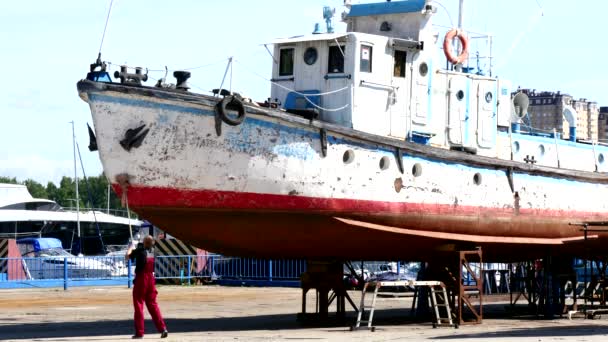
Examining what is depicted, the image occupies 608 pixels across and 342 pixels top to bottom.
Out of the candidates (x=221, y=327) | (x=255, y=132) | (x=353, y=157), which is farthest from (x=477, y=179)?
(x=221, y=327)

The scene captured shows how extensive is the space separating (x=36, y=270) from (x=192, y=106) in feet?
79.5

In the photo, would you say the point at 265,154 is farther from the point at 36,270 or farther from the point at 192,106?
the point at 36,270

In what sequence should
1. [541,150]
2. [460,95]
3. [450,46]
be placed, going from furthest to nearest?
[541,150], [460,95], [450,46]

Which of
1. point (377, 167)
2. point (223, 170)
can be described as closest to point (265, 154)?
point (223, 170)

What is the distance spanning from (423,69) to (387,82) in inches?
42.4

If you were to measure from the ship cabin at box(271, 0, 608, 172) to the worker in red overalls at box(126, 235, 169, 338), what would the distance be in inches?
149

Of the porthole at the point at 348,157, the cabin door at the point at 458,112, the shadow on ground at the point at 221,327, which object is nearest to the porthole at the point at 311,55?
the porthole at the point at 348,157

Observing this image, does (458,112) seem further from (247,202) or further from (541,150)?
(247,202)

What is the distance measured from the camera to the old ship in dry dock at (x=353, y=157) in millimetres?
18203

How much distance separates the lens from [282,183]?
18672mm

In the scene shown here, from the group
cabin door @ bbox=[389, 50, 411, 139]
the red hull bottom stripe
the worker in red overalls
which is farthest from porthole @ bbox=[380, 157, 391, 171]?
the worker in red overalls

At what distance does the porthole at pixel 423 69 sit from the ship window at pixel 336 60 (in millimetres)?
1741

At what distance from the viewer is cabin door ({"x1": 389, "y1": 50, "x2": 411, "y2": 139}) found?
20844 millimetres

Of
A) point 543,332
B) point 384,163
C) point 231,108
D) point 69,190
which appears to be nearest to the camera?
point 231,108
